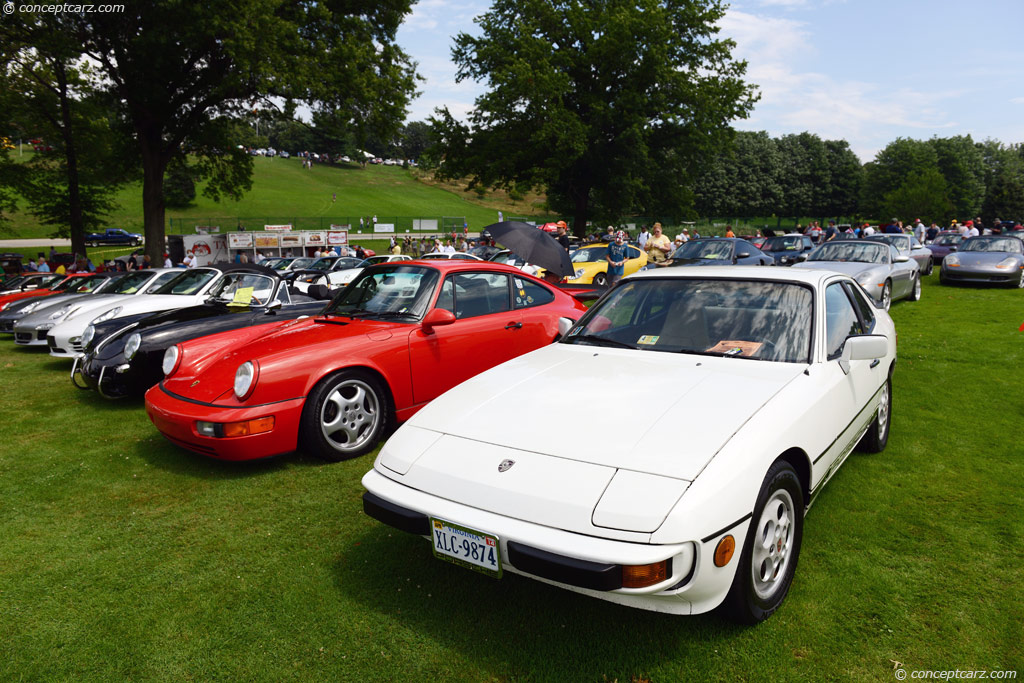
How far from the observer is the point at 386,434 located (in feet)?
15.7

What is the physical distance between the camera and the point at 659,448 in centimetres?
235

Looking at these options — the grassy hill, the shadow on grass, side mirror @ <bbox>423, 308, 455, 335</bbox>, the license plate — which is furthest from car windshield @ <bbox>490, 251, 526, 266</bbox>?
the grassy hill

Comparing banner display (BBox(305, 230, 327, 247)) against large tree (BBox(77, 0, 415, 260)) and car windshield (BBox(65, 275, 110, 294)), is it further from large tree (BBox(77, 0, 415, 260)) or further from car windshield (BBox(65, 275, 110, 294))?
car windshield (BBox(65, 275, 110, 294))

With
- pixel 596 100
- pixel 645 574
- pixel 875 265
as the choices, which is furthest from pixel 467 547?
pixel 596 100

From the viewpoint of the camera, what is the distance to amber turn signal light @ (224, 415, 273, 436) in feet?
13.3

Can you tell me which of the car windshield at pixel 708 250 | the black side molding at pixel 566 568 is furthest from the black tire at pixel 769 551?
the car windshield at pixel 708 250

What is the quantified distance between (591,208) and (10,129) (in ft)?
88.3

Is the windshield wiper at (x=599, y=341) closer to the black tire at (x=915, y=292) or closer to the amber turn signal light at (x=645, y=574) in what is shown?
the amber turn signal light at (x=645, y=574)

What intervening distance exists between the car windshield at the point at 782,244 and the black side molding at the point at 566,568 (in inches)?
778

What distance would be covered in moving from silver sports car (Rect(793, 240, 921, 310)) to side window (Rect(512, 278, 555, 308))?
22.7 ft

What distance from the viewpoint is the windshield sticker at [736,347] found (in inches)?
125

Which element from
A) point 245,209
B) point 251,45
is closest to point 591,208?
point 251,45

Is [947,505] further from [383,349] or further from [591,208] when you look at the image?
[591,208]

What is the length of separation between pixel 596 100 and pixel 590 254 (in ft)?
63.4
